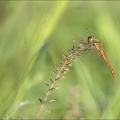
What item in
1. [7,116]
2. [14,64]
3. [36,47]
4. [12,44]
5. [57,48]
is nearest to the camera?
[7,116]

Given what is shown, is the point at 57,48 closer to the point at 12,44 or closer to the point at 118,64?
the point at 12,44

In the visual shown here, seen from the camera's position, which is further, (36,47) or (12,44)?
(12,44)

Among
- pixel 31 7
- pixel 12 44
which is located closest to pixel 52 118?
pixel 12 44

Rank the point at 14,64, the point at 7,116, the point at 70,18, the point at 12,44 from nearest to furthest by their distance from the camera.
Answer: the point at 7,116 < the point at 14,64 < the point at 12,44 < the point at 70,18

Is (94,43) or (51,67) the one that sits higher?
(94,43)

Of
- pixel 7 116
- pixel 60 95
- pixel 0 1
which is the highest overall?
pixel 0 1

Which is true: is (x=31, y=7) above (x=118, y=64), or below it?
above

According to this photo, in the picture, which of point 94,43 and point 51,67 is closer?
point 94,43

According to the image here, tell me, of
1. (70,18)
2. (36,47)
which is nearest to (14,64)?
(36,47)
